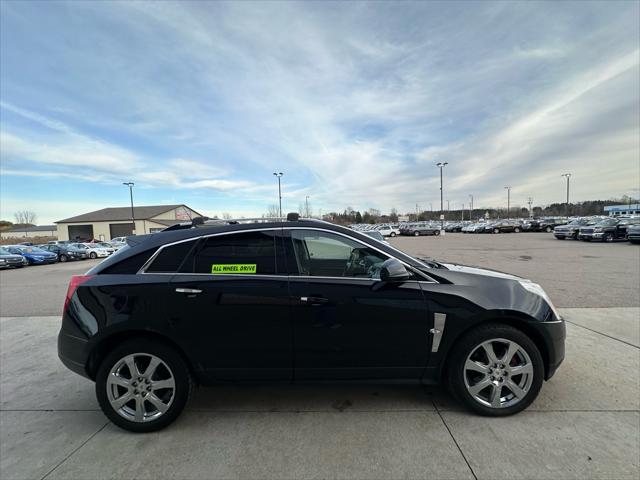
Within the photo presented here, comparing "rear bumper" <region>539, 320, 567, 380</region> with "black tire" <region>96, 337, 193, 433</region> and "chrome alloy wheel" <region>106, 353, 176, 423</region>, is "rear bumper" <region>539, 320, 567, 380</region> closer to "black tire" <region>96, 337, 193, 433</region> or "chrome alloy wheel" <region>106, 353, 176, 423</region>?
"black tire" <region>96, 337, 193, 433</region>

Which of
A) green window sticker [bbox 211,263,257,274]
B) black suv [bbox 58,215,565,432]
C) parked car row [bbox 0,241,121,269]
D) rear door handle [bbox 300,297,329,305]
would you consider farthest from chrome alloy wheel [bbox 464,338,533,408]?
parked car row [bbox 0,241,121,269]

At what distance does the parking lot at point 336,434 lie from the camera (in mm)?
2129

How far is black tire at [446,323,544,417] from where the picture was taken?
8.59 feet

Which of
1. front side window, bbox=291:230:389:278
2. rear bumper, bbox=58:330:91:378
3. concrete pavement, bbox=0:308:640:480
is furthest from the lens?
front side window, bbox=291:230:389:278

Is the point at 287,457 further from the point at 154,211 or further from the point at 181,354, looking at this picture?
the point at 154,211

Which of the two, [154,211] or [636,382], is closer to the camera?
[636,382]

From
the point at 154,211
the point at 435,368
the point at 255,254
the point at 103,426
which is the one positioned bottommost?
the point at 103,426

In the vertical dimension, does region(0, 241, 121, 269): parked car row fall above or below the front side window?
below

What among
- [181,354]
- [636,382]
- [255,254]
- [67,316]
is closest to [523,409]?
[636,382]

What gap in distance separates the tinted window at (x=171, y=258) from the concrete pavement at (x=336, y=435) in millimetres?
1403

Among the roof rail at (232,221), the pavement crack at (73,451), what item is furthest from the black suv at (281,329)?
the roof rail at (232,221)

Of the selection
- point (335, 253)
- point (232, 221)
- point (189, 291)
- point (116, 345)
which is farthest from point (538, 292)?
point (116, 345)

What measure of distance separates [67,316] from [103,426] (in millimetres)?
1048

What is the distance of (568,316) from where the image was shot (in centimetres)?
516
